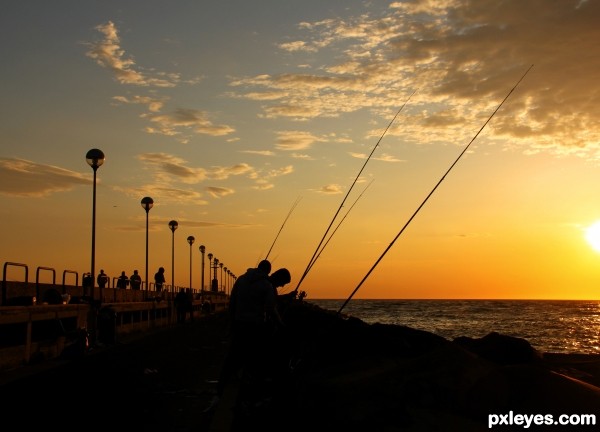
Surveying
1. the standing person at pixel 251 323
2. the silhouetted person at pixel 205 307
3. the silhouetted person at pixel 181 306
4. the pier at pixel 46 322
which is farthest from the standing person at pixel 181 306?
the standing person at pixel 251 323

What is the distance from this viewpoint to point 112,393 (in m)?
10.1

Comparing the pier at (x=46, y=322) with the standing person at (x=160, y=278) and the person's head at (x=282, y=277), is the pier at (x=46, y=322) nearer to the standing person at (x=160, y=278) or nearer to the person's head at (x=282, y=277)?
the person's head at (x=282, y=277)

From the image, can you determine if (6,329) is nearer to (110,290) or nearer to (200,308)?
(110,290)

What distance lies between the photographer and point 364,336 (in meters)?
15.4

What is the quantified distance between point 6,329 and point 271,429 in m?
8.81

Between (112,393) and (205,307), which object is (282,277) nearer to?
(112,393)

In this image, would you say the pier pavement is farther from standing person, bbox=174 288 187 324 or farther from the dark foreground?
standing person, bbox=174 288 187 324

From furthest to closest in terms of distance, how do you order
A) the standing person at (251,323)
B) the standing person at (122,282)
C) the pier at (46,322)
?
the standing person at (122,282) → the pier at (46,322) → the standing person at (251,323)

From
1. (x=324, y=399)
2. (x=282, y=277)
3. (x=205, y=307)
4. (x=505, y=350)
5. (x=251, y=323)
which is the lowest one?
(x=324, y=399)

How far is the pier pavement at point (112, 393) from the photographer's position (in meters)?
7.97

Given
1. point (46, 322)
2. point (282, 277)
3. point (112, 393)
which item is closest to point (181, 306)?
point (46, 322)

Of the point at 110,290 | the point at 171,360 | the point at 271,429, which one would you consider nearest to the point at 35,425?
the point at 271,429

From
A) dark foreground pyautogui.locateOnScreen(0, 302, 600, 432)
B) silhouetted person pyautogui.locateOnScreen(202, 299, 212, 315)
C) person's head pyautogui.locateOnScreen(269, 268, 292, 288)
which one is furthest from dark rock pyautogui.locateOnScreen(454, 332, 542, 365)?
silhouetted person pyautogui.locateOnScreen(202, 299, 212, 315)

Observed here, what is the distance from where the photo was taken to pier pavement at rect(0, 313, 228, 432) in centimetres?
797
